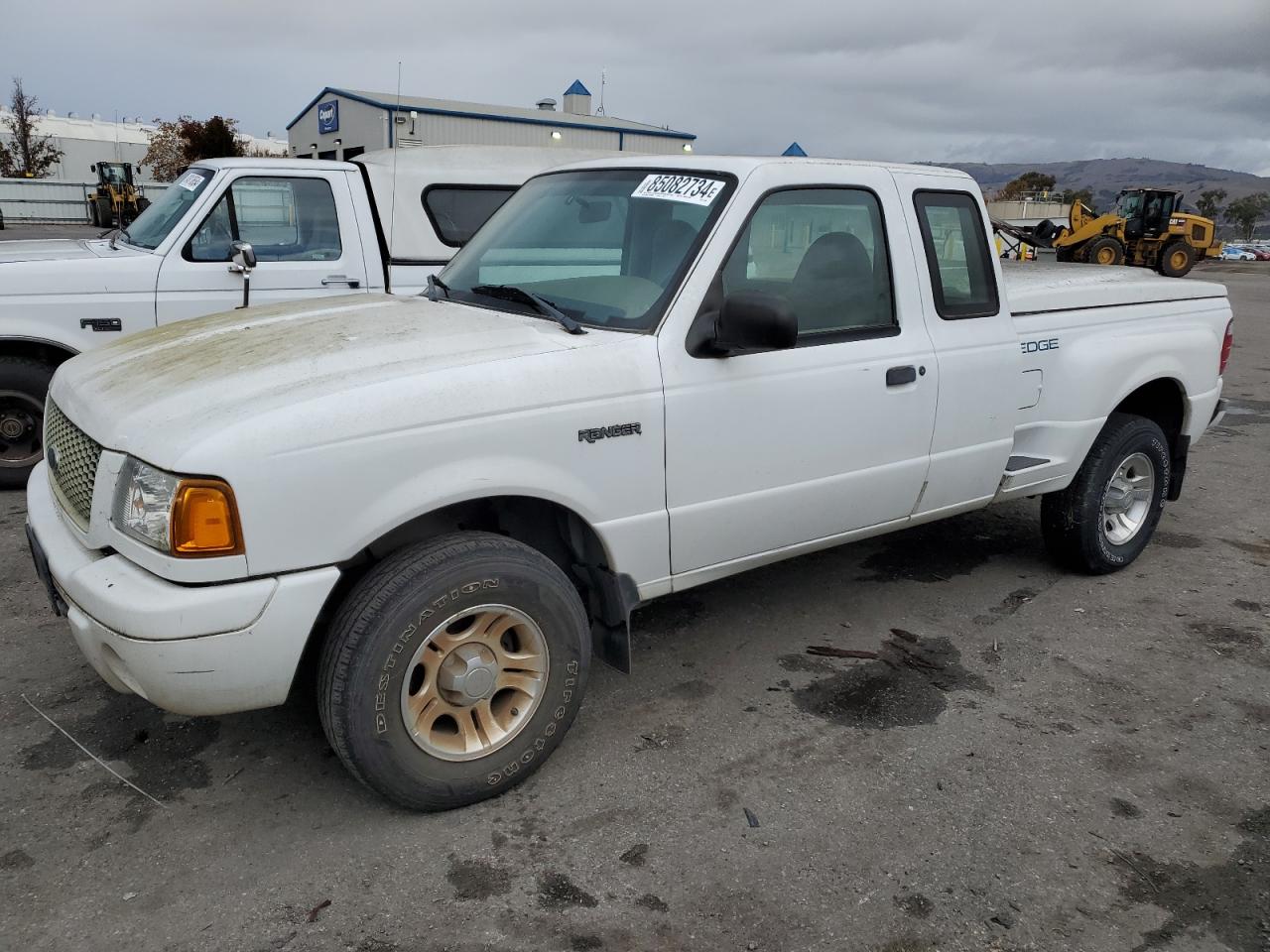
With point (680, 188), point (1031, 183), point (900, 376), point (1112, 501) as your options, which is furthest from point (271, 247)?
point (1031, 183)

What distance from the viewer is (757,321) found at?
115 inches

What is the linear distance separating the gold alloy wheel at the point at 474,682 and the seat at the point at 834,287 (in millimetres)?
1484

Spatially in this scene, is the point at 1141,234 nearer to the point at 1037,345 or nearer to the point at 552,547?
the point at 1037,345

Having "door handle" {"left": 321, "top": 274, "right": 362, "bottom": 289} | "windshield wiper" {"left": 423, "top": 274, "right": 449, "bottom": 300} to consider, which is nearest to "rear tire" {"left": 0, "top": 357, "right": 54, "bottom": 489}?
"door handle" {"left": 321, "top": 274, "right": 362, "bottom": 289}

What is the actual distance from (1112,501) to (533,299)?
323 centimetres

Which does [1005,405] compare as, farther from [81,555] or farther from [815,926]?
[81,555]

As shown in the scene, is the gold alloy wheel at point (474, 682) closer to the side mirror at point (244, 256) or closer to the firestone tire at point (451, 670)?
the firestone tire at point (451, 670)

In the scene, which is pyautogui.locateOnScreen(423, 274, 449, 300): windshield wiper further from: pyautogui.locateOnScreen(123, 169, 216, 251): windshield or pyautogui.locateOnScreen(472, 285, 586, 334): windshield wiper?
pyautogui.locateOnScreen(123, 169, 216, 251): windshield

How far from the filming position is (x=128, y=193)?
22.8m

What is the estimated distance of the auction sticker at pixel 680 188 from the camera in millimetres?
3322

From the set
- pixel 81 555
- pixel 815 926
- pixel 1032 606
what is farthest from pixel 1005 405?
pixel 81 555

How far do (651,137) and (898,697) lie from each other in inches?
1063

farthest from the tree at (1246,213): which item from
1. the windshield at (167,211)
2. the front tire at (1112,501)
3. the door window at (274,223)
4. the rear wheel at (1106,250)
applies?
the windshield at (167,211)

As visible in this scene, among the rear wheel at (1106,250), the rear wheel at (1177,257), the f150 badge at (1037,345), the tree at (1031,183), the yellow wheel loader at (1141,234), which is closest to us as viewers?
the f150 badge at (1037,345)
